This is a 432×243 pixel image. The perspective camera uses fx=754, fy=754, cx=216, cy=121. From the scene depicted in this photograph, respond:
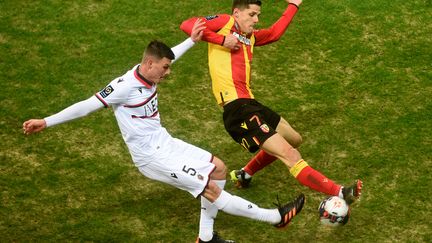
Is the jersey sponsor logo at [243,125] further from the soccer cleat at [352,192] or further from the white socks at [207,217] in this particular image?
the soccer cleat at [352,192]

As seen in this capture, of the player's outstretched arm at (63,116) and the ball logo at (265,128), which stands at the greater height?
the player's outstretched arm at (63,116)

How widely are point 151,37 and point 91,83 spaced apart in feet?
4.74

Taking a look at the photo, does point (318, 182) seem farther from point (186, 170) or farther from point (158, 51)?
point (158, 51)

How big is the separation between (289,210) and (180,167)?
132 cm

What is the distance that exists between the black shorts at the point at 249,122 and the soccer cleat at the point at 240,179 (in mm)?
763

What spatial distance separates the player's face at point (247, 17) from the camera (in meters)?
8.65

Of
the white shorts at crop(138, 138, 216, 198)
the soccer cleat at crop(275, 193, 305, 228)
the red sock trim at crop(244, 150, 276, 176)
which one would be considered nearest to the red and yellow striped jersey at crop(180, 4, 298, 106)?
the red sock trim at crop(244, 150, 276, 176)

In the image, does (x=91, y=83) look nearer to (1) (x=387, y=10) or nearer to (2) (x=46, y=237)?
(2) (x=46, y=237)

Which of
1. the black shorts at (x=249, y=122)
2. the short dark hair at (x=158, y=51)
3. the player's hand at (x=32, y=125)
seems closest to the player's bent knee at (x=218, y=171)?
the black shorts at (x=249, y=122)

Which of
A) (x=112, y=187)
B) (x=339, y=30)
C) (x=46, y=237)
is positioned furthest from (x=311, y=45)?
(x=46, y=237)

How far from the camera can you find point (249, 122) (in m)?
8.32

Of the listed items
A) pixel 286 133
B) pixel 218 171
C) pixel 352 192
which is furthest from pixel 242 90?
pixel 352 192

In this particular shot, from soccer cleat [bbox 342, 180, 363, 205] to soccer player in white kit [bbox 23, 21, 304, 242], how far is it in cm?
91

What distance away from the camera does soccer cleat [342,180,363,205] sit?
784 centimetres
